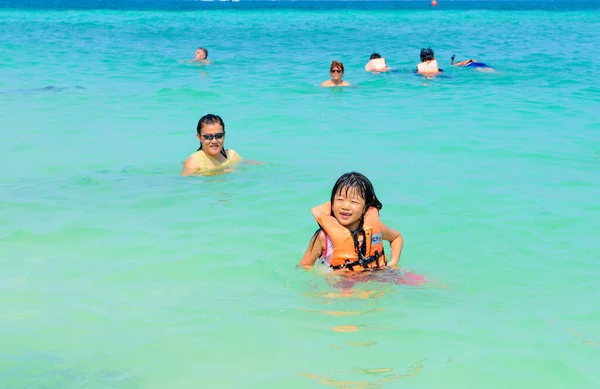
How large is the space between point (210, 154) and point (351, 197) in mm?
3629

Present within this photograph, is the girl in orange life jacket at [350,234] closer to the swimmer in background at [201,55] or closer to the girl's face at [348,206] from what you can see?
the girl's face at [348,206]

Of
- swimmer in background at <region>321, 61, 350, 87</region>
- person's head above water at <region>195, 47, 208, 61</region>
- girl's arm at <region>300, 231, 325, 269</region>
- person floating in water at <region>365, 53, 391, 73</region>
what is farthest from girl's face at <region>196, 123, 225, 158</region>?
person's head above water at <region>195, 47, 208, 61</region>

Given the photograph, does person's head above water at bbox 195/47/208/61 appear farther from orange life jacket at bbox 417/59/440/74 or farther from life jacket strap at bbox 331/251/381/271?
life jacket strap at bbox 331/251/381/271

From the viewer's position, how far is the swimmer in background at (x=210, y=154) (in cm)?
786

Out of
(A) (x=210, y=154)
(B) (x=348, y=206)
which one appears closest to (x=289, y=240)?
(B) (x=348, y=206)

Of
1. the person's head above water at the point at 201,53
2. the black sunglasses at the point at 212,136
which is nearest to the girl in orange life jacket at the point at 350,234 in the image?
the black sunglasses at the point at 212,136

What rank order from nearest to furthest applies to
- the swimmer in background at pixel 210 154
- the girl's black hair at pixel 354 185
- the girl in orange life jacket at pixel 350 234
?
1. the girl's black hair at pixel 354 185
2. the girl in orange life jacket at pixel 350 234
3. the swimmer in background at pixel 210 154

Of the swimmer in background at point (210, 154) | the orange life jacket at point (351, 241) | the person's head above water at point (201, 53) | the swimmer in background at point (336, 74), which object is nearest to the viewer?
the orange life jacket at point (351, 241)

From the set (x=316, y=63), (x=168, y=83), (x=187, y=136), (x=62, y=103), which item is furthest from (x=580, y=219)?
(x=316, y=63)

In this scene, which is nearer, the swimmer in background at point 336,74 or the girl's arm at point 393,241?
the girl's arm at point 393,241

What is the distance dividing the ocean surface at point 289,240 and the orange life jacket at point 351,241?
17cm

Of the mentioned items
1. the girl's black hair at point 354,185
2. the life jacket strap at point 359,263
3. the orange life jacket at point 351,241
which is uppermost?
the girl's black hair at point 354,185

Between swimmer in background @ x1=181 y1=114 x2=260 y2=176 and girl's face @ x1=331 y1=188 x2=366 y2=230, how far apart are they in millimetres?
3229

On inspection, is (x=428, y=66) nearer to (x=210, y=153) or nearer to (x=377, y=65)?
(x=377, y=65)
